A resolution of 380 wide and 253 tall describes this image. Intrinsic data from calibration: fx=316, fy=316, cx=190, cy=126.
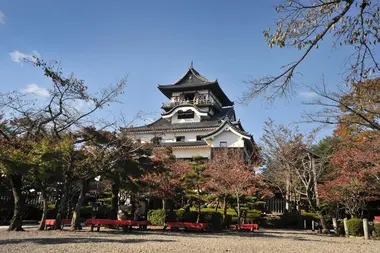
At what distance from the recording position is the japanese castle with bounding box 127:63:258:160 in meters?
29.8

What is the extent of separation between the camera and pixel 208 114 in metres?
35.7

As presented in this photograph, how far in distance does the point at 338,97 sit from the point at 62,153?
956 centimetres

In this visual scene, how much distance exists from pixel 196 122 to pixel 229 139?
19.5 feet

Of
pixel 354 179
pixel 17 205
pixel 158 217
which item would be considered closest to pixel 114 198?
pixel 158 217

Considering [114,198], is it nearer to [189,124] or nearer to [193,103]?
[189,124]

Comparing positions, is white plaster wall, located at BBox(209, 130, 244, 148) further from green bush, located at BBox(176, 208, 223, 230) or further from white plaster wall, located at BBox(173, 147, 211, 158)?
green bush, located at BBox(176, 208, 223, 230)

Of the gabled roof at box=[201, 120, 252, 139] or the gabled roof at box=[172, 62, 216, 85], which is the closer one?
the gabled roof at box=[201, 120, 252, 139]

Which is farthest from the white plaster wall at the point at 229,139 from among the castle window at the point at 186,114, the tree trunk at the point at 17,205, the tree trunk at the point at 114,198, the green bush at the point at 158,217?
the tree trunk at the point at 17,205

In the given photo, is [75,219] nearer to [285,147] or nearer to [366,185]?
[285,147]

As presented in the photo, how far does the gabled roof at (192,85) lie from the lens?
123 ft

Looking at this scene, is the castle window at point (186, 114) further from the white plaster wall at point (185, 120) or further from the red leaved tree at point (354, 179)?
the red leaved tree at point (354, 179)

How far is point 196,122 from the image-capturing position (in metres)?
34.7

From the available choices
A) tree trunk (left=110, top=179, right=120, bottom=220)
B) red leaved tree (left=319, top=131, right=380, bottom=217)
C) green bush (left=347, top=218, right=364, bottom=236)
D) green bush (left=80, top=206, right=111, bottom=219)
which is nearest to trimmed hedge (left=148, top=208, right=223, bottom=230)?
tree trunk (left=110, top=179, right=120, bottom=220)

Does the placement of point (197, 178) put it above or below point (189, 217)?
above
